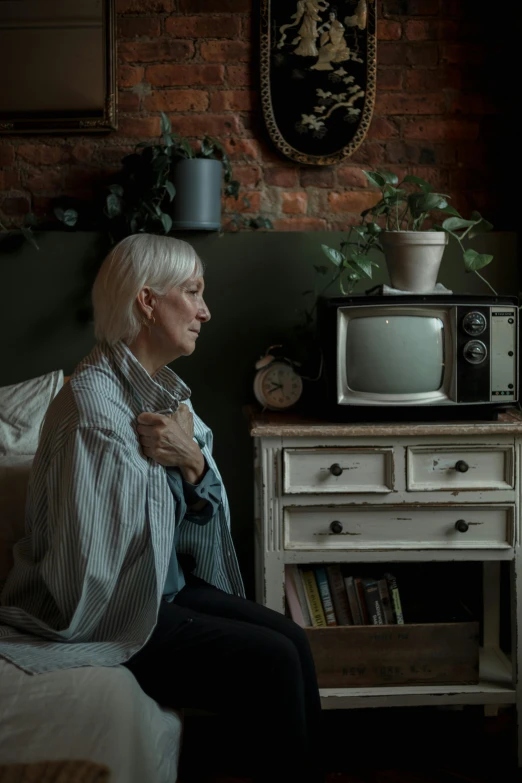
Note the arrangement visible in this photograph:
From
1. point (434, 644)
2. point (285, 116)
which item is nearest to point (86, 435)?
point (434, 644)

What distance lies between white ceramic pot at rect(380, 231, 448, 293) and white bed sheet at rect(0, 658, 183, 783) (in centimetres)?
130

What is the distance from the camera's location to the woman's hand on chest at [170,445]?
5.55ft

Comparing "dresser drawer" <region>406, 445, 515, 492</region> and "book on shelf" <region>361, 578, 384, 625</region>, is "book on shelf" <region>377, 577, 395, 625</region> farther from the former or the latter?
"dresser drawer" <region>406, 445, 515, 492</region>

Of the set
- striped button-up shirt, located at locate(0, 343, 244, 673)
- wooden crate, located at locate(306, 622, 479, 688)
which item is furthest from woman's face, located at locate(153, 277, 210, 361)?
wooden crate, located at locate(306, 622, 479, 688)

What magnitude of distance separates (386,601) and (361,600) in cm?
7

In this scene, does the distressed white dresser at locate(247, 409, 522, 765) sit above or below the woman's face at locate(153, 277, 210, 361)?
below

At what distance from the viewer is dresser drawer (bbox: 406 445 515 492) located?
220cm

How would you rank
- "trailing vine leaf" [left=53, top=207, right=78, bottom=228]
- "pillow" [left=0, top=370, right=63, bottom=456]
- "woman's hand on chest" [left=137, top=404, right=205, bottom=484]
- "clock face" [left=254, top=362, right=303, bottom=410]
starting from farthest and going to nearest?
"trailing vine leaf" [left=53, top=207, right=78, bottom=228] < "clock face" [left=254, top=362, right=303, bottom=410] < "pillow" [left=0, top=370, right=63, bottom=456] < "woman's hand on chest" [left=137, top=404, right=205, bottom=484]

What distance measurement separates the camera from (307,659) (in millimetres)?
1780

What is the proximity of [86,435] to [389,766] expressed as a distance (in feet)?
4.25

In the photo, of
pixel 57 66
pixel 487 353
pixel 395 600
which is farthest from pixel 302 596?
pixel 57 66

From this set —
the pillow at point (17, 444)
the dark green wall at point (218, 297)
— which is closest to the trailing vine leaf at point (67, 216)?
the dark green wall at point (218, 297)

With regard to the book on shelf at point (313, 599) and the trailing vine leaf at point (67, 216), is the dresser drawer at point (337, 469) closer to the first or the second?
the book on shelf at point (313, 599)

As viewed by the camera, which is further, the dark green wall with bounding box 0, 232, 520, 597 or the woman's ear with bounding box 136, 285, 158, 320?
the dark green wall with bounding box 0, 232, 520, 597
